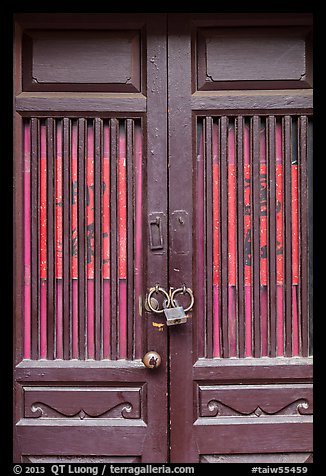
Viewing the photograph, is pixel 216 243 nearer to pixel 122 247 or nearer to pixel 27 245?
pixel 122 247

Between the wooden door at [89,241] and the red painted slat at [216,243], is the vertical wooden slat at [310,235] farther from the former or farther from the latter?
the wooden door at [89,241]

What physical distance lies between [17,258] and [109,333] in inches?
19.9

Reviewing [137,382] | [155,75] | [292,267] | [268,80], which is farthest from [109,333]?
[268,80]

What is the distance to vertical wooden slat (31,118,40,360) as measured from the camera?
7.52 ft

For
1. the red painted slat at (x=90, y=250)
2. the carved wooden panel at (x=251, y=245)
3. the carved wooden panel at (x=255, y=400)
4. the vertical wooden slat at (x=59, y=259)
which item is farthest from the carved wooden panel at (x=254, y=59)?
the carved wooden panel at (x=255, y=400)

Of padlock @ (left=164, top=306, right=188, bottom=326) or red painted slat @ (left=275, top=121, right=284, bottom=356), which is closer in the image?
padlock @ (left=164, top=306, right=188, bottom=326)

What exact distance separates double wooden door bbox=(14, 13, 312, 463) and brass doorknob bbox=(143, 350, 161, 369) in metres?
0.04

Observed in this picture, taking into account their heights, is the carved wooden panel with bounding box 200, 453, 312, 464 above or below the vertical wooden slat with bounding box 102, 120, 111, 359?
below

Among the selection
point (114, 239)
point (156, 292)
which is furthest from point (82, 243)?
point (156, 292)

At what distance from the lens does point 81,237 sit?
2303mm

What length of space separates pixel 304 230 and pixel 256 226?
0.21 meters

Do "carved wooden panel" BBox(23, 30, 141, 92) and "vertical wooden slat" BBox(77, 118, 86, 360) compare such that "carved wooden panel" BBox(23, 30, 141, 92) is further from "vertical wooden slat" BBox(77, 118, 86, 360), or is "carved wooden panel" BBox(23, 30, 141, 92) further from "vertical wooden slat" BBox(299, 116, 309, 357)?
"vertical wooden slat" BBox(299, 116, 309, 357)

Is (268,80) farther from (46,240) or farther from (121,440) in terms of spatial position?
(121,440)

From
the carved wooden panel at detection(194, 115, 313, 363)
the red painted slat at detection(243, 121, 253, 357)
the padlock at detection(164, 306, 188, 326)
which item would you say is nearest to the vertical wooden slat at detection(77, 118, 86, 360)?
the padlock at detection(164, 306, 188, 326)
